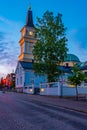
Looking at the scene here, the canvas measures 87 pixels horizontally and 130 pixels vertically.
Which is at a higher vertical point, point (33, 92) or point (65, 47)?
point (65, 47)

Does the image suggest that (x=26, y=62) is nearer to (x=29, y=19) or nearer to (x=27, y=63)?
(x=27, y=63)

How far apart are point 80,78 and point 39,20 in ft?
66.1

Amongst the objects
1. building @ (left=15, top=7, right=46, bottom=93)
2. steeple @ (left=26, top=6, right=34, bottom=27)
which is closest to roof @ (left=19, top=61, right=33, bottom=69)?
building @ (left=15, top=7, right=46, bottom=93)

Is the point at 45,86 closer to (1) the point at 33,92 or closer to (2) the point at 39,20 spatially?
(1) the point at 33,92

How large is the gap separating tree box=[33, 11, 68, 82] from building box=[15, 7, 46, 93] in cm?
2273

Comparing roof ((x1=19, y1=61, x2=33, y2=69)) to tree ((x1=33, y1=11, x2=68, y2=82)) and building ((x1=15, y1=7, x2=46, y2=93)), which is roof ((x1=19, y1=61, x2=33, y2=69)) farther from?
tree ((x1=33, y1=11, x2=68, y2=82))

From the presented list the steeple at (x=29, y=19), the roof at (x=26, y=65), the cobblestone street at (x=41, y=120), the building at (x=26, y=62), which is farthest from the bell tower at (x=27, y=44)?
the cobblestone street at (x=41, y=120)

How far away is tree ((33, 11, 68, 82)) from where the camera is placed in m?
44.8

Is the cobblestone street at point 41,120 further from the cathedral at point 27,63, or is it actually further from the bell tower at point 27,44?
the bell tower at point 27,44

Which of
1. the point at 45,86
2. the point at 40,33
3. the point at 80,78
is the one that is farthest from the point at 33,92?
the point at 80,78

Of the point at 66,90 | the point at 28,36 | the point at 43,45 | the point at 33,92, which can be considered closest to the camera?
the point at 66,90

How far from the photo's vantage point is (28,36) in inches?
3142

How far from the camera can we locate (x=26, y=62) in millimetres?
75250

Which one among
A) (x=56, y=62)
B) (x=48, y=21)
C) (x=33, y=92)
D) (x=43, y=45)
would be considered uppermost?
(x=48, y=21)
